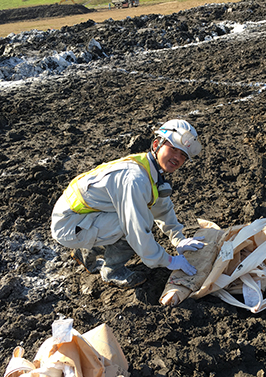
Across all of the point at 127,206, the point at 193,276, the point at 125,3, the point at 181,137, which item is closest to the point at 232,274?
the point at 193,276

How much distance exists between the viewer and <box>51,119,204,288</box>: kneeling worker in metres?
2.38

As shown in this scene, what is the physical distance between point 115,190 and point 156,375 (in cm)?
126

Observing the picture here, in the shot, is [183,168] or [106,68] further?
[106,68]

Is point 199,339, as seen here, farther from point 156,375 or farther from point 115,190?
point 115,190

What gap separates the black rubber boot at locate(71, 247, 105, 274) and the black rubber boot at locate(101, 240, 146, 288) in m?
0.11

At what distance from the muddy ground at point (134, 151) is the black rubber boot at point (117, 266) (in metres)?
0.10

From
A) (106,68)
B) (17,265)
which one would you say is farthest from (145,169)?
(106,68)

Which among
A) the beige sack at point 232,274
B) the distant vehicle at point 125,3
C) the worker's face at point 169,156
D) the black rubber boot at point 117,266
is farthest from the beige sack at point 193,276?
the distant vehicle at point 125,3

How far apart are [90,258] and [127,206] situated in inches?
36.0

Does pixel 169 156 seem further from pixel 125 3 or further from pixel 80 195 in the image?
pixel 125 3

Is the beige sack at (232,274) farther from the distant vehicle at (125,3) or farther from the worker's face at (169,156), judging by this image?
the distant vehicle at (125,3)

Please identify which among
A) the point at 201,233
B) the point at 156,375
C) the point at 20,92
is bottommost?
the point at 156,375

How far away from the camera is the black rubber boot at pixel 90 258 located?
299cm

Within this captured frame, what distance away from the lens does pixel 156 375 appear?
216 cm
